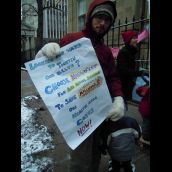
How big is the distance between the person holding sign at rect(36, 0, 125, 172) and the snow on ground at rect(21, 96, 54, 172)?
2.52ft

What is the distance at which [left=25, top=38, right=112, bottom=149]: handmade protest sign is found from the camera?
195 centimetres

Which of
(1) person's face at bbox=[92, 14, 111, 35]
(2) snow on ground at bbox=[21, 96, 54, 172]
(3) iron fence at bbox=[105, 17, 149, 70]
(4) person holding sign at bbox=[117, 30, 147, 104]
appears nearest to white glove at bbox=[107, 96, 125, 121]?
(1) person's face at bbox=[92, 14, 111, 35]

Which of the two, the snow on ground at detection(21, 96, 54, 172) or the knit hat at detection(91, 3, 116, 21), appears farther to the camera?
the snow on ground at detection(21, 96, 54, 172)

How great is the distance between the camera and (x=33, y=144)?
3.67 m

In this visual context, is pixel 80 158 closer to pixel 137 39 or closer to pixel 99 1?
pixel 99 1

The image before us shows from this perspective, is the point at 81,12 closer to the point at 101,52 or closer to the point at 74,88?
the point at 101,52

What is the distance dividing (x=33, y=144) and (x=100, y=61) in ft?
6.13

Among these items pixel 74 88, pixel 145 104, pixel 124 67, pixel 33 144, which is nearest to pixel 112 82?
pixel 74 88

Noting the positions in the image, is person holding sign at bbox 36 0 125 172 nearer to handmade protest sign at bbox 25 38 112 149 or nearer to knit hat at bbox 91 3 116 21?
knit hat at bbox 91 3 116 21

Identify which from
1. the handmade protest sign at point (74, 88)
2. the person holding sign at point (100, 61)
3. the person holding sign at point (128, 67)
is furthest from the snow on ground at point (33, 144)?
the person holding sign at point (128, 67)

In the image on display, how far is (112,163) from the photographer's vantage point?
2574 millimetres
